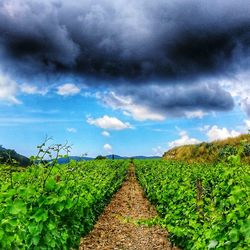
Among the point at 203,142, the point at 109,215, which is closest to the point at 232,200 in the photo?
the point at 109,215

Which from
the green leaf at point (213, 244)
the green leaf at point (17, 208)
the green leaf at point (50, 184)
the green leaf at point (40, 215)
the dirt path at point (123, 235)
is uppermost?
the green leaf at point (50, 184)

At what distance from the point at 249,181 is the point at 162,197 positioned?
35.3 feet

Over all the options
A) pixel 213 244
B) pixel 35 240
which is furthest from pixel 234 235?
pixel 35 240

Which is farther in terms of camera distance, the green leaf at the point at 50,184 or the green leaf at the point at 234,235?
the green leaf at the point at 50,184

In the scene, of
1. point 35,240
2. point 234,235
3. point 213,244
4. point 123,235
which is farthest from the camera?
point 123,235

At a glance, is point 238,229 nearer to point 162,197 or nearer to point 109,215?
point 162,197

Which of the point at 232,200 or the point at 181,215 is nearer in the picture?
the point at 232,200

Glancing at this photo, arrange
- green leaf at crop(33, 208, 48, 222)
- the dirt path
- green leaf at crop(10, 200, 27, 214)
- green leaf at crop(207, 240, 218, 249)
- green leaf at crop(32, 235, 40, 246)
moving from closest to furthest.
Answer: green leaf at crop(207, 240, 218, 249), green leaf at crop(10, 200, 27, 214), green leaf at crop(32, 235, 40, 246), green leaf at crop(33, 208, 48, 222), the dirt path

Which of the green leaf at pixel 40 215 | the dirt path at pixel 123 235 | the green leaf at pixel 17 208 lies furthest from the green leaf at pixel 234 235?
the dirt path at pixel 123 235

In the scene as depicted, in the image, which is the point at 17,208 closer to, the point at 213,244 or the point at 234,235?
the point at 213,244

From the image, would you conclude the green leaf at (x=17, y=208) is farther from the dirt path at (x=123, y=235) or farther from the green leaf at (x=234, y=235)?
the dirt path at (x=123, y=235)

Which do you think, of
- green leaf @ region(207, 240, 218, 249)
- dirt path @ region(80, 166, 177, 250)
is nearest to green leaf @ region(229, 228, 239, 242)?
green leaf @ region(207, 240, 218, 249)

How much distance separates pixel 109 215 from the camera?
1814 cm

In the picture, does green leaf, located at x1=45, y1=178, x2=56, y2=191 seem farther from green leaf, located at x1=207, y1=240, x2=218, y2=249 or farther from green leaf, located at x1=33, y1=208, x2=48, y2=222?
green leaf, located at x1=207, y1=240, x2=218, y2=249
